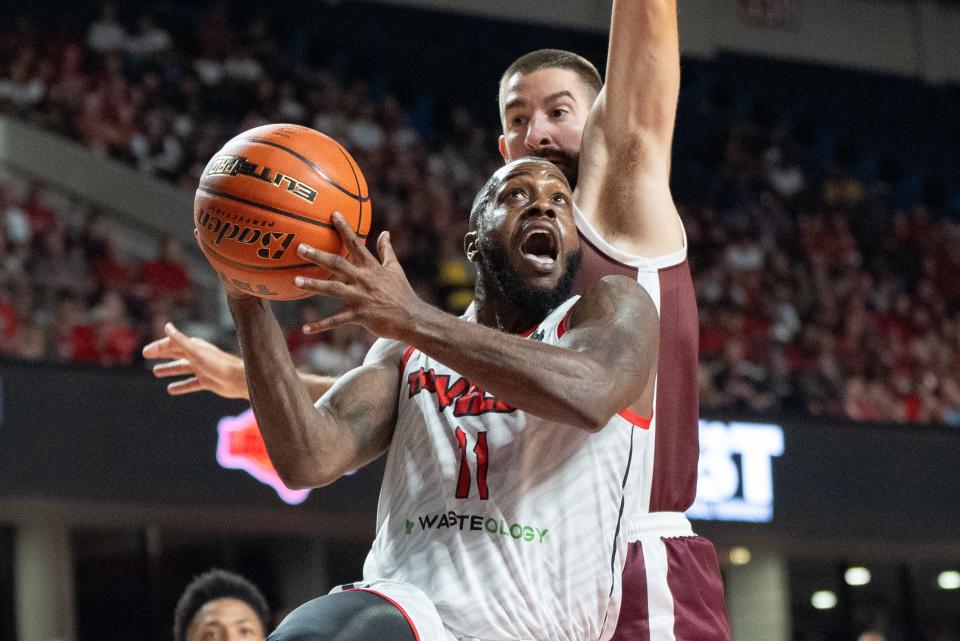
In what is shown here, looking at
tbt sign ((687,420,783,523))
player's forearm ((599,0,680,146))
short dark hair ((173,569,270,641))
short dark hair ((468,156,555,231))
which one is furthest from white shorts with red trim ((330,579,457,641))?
tbt sign ((687,420,783,523))

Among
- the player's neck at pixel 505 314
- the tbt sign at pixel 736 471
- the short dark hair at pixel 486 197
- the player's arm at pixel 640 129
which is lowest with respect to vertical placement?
the player's neck at pixel 505 314

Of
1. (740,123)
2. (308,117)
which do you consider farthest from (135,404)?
(740,123)

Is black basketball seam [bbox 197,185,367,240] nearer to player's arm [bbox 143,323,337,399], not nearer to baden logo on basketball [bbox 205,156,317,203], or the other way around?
baden logo on basketball [bbox 205,156,317,203]

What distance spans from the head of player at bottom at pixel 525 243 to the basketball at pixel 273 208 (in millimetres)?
349

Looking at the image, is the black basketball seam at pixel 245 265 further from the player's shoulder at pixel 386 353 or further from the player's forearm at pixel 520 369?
the player's shoulder at pixel 386 353

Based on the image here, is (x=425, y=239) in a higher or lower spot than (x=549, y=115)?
higher

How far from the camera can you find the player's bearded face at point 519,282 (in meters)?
3.21

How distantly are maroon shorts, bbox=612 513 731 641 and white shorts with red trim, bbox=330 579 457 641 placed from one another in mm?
596

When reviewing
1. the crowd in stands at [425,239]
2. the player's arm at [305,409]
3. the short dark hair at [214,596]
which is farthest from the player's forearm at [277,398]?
the crowd in stands at [425,239]

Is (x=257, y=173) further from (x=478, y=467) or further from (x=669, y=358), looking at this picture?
(x=669, y=358)

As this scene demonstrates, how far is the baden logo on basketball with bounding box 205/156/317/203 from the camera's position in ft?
9.59

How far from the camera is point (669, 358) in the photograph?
135 inches

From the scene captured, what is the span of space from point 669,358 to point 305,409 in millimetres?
942

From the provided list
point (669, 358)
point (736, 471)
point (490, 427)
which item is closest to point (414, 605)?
point (490, 427)
